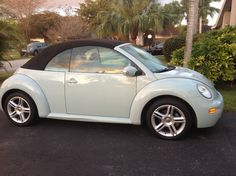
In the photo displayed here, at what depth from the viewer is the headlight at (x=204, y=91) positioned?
4.69 metres

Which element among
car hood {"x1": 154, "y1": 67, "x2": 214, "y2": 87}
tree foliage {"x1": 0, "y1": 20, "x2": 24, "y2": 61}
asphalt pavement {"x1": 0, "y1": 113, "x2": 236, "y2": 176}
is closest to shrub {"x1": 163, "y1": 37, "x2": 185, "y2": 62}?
tree foliage {"x1": 0, "y1": 20, "x2": 24, "y2": 61}

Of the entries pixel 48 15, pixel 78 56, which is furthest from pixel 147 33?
pixel 78 56

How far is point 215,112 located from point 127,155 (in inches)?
58.7

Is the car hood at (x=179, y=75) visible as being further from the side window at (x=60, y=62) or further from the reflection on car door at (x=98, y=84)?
the side window at (x=60, y=62)

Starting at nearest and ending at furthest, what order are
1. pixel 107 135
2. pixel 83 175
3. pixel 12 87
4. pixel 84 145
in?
pixel 83 175, pixel 84 145, pixel 107 135, pixel 12 87

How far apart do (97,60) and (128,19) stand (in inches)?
1138

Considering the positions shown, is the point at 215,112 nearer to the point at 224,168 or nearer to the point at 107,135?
the point at 224,168

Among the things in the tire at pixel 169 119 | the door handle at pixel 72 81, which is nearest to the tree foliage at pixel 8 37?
the door handle at pixel 72 81

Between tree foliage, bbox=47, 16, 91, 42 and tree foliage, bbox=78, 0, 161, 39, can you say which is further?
tree foliage, bbox=47, 16, 91, 42

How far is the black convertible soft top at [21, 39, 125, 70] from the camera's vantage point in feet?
17.2

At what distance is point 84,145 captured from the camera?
182 inches

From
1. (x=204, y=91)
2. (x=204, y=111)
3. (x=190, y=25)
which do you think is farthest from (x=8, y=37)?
(x=204, y=111)

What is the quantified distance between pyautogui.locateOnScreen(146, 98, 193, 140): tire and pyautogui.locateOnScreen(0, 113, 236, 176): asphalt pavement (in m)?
0.13

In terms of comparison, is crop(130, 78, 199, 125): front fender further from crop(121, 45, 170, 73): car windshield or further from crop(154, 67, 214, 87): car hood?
crop(121, 45, 170, 73): car windshield
